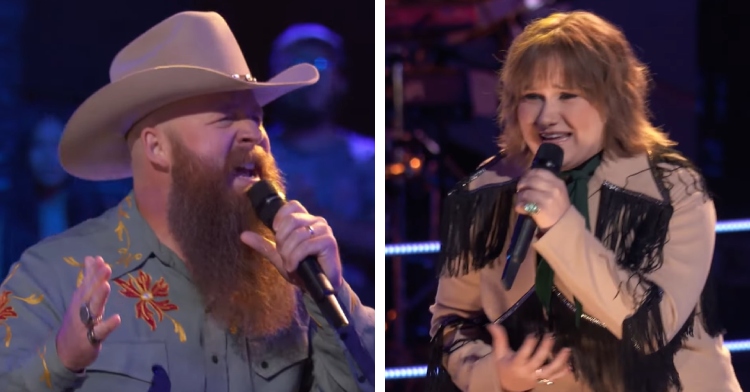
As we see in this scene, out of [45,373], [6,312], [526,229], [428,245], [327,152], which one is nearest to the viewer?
[526,229]

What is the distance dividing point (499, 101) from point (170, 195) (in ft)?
3.26

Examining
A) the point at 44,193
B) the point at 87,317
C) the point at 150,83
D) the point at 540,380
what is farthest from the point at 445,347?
the point at 44,193

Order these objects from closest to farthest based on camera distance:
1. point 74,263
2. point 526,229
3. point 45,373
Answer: point 526,229 < point 45,373 < point 74,263

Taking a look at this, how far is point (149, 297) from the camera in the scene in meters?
2.87

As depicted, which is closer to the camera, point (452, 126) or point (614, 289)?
point (614, 289)

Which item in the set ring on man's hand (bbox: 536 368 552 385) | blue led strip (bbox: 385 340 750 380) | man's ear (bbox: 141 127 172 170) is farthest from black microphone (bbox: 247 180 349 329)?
blue led strip (bbox: 385 340 750 380)

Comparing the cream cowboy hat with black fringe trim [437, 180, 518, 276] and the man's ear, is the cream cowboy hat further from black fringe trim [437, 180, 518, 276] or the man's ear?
black fringe trim [437, 180, 518, 276]

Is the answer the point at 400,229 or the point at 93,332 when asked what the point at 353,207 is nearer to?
the point at 400,229

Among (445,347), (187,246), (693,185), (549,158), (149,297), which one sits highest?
(549,158)

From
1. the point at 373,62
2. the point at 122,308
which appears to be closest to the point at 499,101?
the point at 373,62

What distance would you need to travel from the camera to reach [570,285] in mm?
2543

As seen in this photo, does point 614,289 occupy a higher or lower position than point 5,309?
higher

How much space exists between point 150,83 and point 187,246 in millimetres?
459

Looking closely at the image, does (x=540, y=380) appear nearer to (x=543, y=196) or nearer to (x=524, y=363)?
(x=524, y=363)
